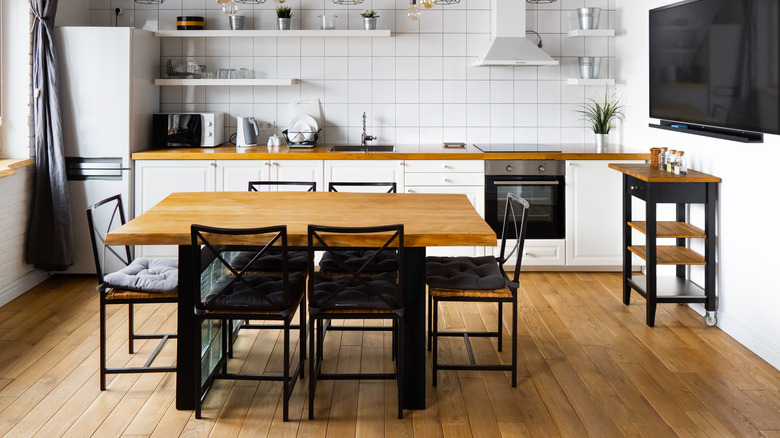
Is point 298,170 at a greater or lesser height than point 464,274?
greater

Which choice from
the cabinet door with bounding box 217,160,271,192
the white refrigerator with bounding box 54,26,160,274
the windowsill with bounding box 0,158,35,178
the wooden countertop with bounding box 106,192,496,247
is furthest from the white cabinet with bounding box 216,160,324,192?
the wooden countertop with bounding box 106,192,496,247

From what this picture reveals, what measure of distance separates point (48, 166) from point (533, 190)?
10.8 ft

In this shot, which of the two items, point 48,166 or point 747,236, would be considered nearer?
point 747,236

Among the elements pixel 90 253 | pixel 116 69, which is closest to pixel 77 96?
pixel 116 69

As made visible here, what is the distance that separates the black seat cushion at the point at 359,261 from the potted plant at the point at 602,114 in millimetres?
2567

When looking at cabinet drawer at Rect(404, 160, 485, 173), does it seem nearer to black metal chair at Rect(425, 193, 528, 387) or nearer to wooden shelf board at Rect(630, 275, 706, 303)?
wooden shelf board at Rect(630, 275, 706, 303)

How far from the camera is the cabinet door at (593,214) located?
5.27 meters

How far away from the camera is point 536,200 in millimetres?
5297

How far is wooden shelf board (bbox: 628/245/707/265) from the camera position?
4172 millimetres

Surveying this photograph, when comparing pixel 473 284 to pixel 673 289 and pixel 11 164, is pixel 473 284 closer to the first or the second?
pixel 673 289

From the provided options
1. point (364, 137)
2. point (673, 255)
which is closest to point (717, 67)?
point (673, 255)

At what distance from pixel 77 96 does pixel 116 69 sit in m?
0.31

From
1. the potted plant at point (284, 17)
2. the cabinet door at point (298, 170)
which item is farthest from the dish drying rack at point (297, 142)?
the potted plant at point (284, 17)

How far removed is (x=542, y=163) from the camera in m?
5.24
